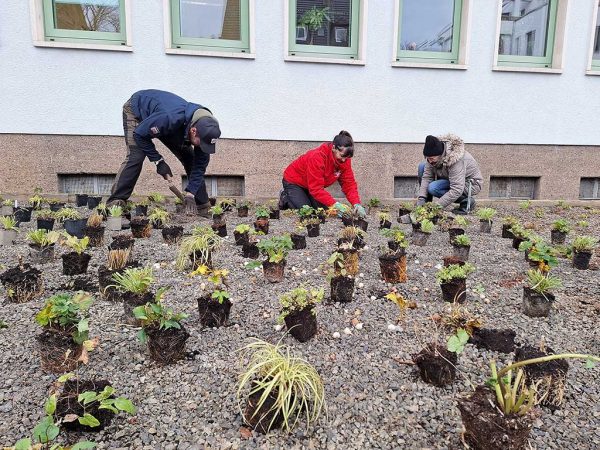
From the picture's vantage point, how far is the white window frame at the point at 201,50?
20.4ft

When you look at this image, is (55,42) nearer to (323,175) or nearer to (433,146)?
(323,175)

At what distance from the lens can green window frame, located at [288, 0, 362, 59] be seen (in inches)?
265

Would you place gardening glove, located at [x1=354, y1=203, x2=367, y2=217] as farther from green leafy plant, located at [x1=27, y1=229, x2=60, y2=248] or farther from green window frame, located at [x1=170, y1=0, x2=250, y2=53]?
green window frame, located at [x1=170, y1=0, x2=250, y2=53]

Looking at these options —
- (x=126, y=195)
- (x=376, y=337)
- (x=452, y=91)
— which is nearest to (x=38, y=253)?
(x=126, y=195)

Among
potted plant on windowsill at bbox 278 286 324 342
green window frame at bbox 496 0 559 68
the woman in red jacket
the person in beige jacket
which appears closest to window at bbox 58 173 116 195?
the woman in red jacket

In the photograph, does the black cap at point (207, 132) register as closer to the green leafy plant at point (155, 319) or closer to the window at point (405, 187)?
the green leafy plant at point (155, 319)

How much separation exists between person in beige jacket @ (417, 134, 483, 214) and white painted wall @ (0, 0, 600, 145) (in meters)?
1.09

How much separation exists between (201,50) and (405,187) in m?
4.09

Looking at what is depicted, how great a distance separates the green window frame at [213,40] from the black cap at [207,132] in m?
2.64

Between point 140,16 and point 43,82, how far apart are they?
5.67 ft

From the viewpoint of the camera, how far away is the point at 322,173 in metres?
5.44

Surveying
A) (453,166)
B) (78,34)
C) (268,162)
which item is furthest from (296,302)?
(78,34)

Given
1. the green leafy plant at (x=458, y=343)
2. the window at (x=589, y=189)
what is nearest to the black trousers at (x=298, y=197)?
the green leafy plant at (x=458, y=343)

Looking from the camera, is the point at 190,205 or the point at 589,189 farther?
the point at 589,189
